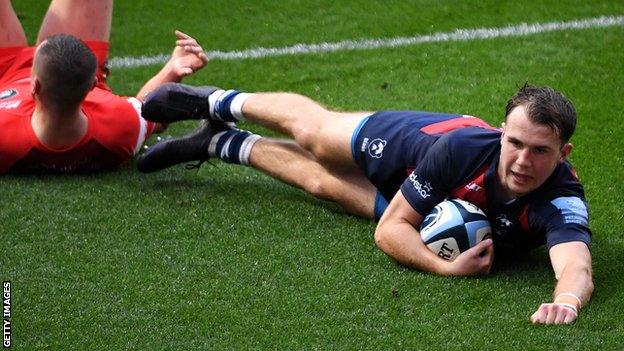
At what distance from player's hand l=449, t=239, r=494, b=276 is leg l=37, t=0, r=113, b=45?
334cm

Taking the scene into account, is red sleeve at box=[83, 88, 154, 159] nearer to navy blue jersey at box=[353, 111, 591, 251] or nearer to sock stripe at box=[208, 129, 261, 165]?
sock stripe at box=[208, 129, 261, 165]

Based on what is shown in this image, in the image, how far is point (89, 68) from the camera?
284 inches

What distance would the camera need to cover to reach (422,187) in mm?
6012

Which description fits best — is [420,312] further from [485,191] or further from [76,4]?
[76,4]

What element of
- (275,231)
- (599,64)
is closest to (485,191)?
(275,231)

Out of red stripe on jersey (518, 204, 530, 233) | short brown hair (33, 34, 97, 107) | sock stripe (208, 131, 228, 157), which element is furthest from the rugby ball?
short brown hair (33, 34, 97, 107)

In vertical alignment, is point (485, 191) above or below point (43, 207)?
above

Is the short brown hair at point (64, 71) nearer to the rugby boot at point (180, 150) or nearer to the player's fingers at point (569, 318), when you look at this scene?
the rugby boot at point (180, 150)

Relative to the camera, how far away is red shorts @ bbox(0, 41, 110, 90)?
809cm

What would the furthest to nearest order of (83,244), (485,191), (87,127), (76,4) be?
(76,4) < (87,127) < (83,244) < (485,191)

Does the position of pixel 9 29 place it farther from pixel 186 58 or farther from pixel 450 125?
pixel 450 125

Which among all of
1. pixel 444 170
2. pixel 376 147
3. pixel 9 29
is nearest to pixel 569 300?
pixel 444 170

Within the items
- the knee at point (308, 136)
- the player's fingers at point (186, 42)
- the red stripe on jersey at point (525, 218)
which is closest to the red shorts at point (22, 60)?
the player's fingers at point (186, 42)

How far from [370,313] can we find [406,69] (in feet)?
12.4
